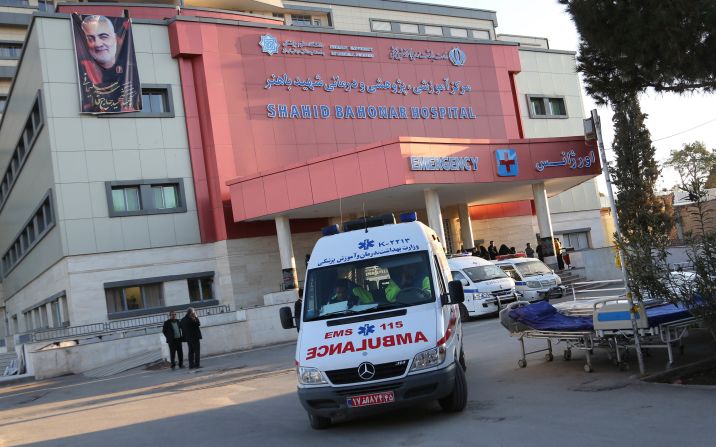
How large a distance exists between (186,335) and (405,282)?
11.3m

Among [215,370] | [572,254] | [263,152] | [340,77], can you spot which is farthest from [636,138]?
[215,370]

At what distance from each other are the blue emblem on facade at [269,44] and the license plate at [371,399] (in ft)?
93.2

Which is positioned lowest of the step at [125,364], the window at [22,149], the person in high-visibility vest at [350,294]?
the step at [125,364]

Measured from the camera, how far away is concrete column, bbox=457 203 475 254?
38.7 m

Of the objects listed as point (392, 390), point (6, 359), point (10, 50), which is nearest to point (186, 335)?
point (392, 390)

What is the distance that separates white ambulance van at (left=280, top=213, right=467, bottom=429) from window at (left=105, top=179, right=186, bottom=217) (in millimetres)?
22877

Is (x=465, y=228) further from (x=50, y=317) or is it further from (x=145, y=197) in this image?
(x=50, y=317)

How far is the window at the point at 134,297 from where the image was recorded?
30875 millimetres

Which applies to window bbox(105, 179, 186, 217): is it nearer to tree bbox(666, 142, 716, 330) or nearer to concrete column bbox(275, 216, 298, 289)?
concrete column bbox(275, 216, 298, 289)

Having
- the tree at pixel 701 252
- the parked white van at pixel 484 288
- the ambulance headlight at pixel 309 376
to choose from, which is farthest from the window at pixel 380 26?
the ambulance headlight at pixel 309 376

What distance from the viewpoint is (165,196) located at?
32.2 meters

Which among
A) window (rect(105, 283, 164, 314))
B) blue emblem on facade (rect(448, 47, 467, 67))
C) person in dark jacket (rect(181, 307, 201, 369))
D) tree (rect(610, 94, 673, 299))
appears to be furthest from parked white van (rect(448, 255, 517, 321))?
blue emblem on facade (rect(448, 47, 467, 67))

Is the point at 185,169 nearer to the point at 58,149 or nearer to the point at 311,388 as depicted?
the point at 58,149

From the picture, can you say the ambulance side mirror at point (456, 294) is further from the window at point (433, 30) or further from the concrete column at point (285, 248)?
the window at point (433, 30)
